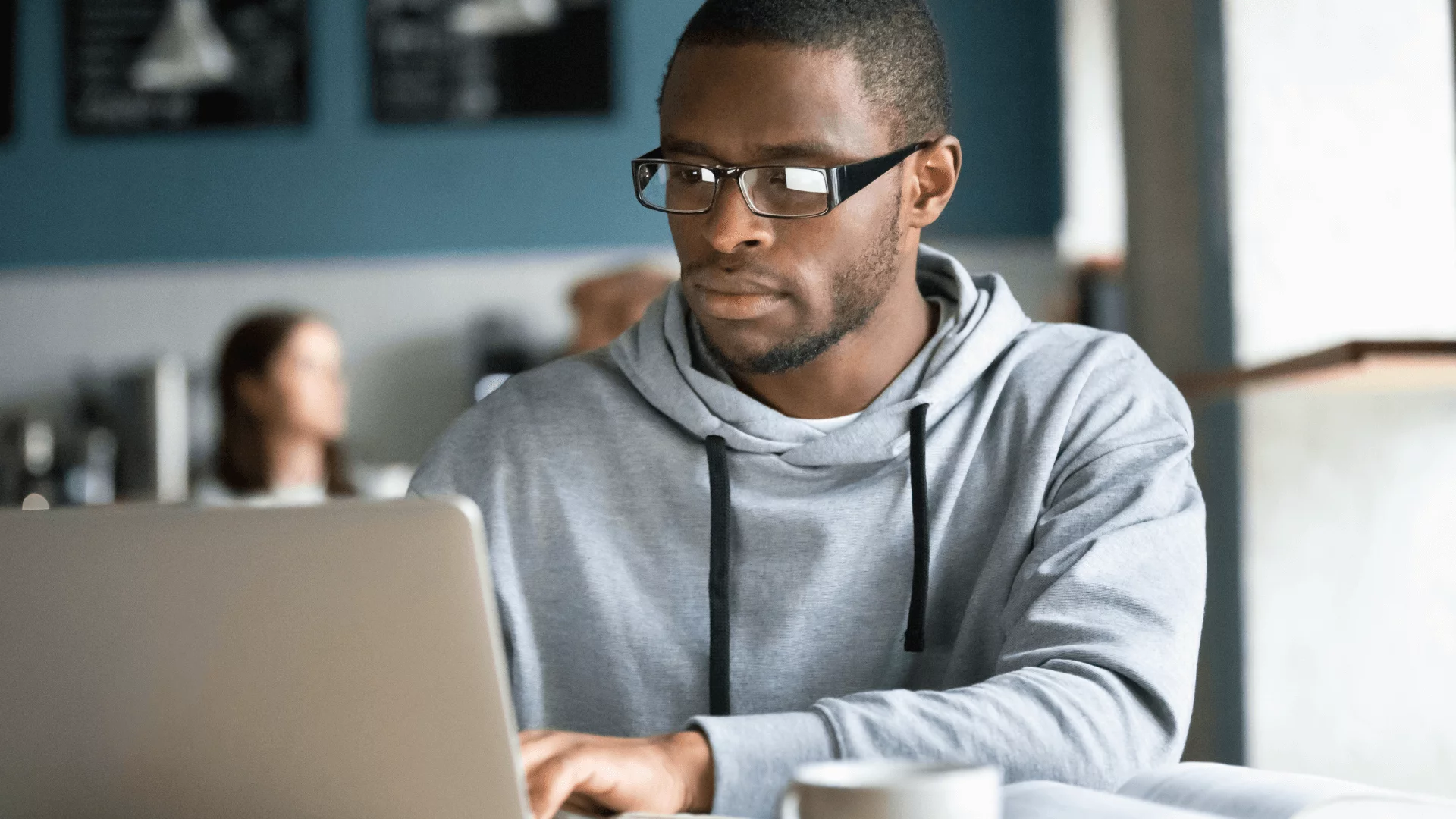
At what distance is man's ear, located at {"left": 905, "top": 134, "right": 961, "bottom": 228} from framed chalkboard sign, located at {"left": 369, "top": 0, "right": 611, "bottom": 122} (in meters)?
3.12

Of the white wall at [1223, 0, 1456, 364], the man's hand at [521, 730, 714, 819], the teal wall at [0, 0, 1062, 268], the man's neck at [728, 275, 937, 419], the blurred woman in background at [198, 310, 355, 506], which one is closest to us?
the man's hand at [521, 730, 714, 819]

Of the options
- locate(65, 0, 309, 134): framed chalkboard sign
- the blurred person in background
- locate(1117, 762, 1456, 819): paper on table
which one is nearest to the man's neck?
locate(1117, 762, 1456, 819): paper on table

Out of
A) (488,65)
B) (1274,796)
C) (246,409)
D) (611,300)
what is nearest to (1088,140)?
(611,300)

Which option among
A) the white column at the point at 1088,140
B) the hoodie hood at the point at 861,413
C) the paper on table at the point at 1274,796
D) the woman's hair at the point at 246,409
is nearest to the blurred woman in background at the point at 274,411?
the woman's hair at the point at 246,409

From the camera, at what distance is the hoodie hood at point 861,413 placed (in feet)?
4.20

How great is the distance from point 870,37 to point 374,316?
3173 millimetres

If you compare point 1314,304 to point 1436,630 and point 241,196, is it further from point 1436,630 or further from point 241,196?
point 241,196

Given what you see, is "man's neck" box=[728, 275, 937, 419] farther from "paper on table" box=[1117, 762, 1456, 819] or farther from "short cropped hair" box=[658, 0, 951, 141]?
"paper on table" box=[1117, 762, 1456, 819]

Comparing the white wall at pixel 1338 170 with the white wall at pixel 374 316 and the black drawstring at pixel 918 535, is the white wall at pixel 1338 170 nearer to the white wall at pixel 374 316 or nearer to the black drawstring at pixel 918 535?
the black drawstring at pixel 918 535

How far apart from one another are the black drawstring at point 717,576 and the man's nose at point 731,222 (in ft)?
0.62

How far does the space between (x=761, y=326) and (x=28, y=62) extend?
3.92 meters

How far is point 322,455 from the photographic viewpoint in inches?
144

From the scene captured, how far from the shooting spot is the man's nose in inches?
47.4

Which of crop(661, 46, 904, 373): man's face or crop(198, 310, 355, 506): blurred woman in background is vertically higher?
crop(661, 46, 904, 373): man's face
